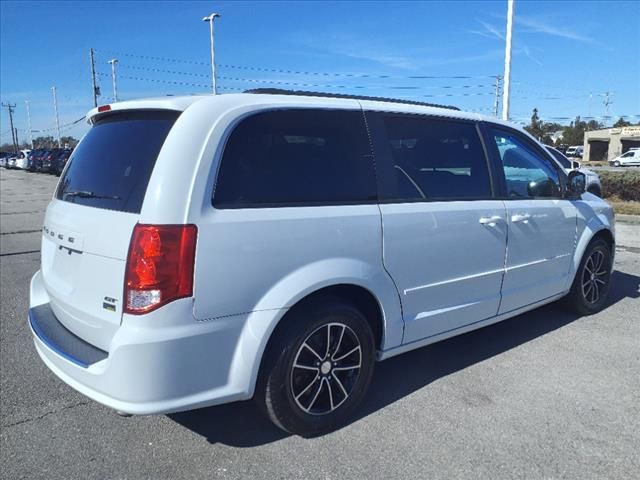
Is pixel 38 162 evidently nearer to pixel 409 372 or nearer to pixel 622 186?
pixel 622 186

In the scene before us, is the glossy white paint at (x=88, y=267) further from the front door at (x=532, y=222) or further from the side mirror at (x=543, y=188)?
the side mirror at (x=543, y=188)

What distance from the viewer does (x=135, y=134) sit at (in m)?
2.83

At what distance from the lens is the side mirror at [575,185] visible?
15.5 feet

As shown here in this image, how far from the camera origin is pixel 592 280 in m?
5.15

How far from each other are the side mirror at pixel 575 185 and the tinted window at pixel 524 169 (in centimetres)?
18

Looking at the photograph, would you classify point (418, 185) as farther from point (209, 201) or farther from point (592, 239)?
point (592, 239)

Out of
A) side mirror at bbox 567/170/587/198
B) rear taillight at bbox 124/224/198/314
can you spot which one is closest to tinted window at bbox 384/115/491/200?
side mirror at bbox 567/170/587/198

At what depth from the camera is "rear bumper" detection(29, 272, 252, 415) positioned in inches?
94.3

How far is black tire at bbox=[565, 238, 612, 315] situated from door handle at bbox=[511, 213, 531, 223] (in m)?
1.21

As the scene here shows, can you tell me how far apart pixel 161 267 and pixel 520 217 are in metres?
2.84

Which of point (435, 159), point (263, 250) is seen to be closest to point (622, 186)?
point (435, 159)

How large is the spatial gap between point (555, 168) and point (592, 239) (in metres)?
0.92

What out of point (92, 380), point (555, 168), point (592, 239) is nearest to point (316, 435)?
point (92, 380)

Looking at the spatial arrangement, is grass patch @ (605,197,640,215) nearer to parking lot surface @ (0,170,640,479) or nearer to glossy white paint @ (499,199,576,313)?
glossy white paint @ (499,199,576,313)
